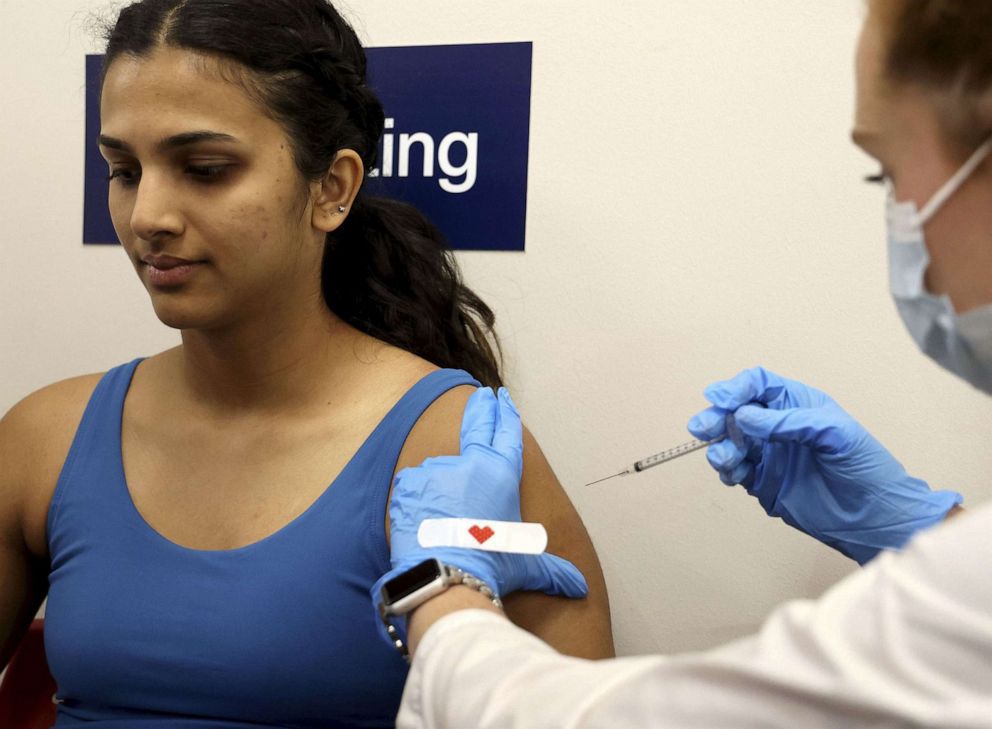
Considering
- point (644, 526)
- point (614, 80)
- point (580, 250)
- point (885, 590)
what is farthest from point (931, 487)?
point (885, 590)

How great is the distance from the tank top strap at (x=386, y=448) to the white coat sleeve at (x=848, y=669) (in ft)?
1.80

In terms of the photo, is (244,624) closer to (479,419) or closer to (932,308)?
(479,419)

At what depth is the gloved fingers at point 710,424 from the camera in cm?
135

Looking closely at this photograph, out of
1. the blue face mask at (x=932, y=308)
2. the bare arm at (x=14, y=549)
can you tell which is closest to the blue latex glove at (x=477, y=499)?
the blue face mask at (x=932, y=308)

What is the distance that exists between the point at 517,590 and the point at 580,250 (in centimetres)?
55

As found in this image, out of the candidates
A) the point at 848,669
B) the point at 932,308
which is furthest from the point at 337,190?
the point at 848,669

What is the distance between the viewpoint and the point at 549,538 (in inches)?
53.5

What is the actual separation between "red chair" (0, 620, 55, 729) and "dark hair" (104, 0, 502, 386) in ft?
2.16

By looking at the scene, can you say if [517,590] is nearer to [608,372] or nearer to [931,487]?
[608,372]

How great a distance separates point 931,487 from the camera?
151 centimetres

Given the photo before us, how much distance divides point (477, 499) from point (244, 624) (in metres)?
0.32

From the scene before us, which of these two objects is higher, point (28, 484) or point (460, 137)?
point (460, 137)

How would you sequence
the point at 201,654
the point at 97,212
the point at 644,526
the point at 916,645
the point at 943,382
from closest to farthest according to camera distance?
the point at 916,645, the point at 201,654, the point at 943,382, the point at 644,526, the point at 97,212

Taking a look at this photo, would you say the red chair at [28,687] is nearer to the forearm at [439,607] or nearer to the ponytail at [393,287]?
the ponytail at [393,287]
